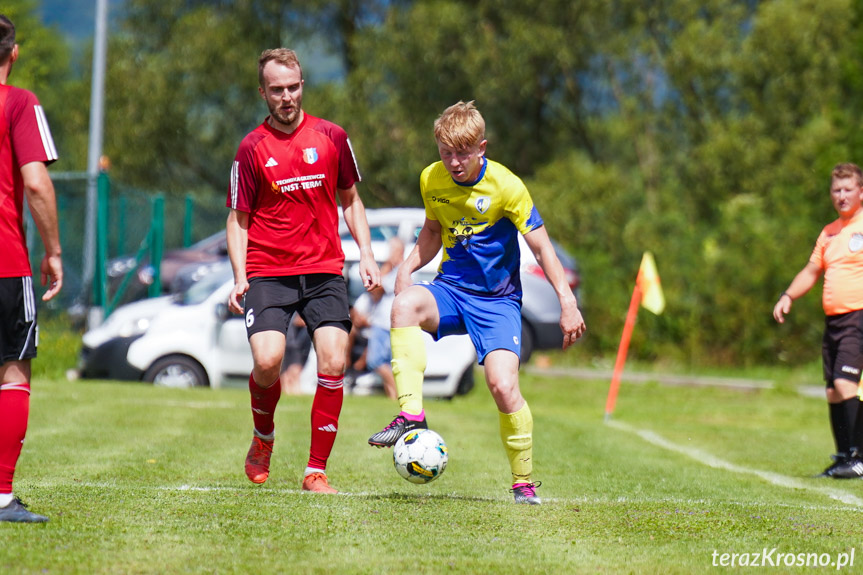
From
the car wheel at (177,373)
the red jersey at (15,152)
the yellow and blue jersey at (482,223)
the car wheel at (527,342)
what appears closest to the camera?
the red jersey at (15,152)

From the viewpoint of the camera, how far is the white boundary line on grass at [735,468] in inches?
286

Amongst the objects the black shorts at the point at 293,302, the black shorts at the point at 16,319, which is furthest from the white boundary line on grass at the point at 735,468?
the black shorts at the point at 16,319

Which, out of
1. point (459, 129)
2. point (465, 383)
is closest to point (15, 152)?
point (459, 129)

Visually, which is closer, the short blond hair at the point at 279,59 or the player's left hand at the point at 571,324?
the player's left hand at the point at 571,324

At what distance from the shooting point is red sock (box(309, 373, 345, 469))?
635cm

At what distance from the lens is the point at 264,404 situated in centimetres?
655

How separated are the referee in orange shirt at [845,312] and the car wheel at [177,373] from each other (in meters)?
7.83

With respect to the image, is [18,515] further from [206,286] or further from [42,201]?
[206,286]

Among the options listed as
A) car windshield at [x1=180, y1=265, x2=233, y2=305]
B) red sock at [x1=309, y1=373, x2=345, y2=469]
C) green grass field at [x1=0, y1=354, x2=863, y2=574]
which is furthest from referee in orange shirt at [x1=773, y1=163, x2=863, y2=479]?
car windshield at [x1=180, y1=265, x2=233, y2=305]

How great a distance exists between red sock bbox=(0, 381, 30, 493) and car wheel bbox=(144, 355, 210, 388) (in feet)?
30.6

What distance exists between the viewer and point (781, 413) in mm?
15078

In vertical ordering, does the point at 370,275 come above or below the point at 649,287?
above

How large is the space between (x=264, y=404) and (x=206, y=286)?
824 cm

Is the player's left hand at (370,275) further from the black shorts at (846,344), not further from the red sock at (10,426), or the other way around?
the black shorts at (846,344)
